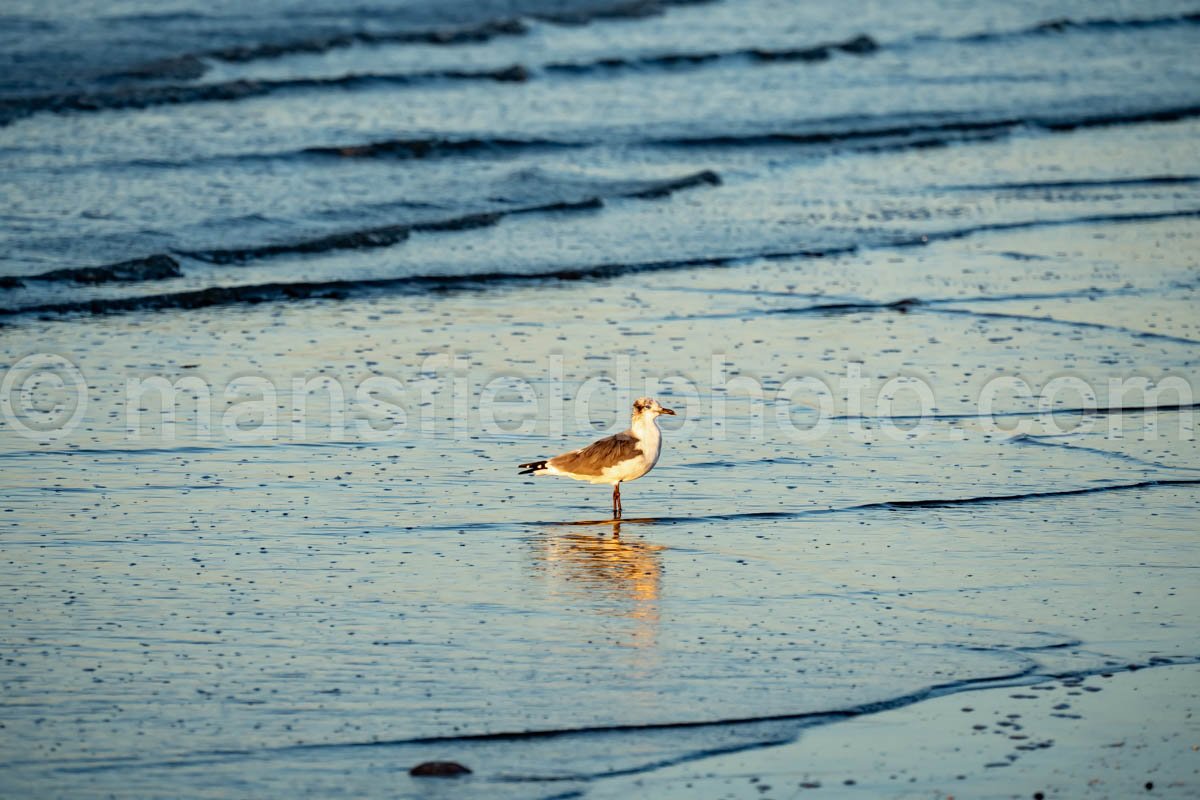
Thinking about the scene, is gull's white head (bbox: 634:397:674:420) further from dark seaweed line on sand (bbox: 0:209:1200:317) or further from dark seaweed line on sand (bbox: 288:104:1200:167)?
dark seaweed line on sand (bbox: 288:104:1200:167)

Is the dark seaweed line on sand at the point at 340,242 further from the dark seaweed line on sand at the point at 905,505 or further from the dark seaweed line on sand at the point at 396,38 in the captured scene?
the dark seaweed line on sand at the point at 396,38

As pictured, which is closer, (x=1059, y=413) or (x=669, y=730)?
(x=669, y=730)

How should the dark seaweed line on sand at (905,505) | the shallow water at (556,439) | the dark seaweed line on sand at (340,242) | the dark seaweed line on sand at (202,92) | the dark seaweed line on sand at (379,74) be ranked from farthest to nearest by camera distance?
1. the dark seaweed line on sand at (379,74)
2. the dark seaweed line on sand at (202,92)
3. the dark seaweed line on sand at (340,242)
4. the dark seaweed line on sand at (905,505)
5. the shallow water at (556,439)

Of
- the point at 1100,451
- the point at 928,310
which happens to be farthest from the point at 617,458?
the point at 928,310

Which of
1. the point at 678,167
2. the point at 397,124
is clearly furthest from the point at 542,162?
the point at 397,124

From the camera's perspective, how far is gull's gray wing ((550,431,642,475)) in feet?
26.3

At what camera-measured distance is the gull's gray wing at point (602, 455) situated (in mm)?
8008

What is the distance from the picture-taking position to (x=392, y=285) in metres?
13.0

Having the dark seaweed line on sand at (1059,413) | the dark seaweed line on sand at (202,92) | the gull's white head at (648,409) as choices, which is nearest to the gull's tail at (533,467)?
the gull's white head at (648,409)

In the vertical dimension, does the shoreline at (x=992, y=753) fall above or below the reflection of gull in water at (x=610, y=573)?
below

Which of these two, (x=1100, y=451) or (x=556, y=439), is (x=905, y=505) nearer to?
(x=1100, y=451)

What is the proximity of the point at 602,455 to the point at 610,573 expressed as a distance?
87 cm

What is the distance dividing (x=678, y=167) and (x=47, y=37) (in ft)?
34.6

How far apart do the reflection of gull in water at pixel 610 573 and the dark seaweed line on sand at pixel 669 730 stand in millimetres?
749
